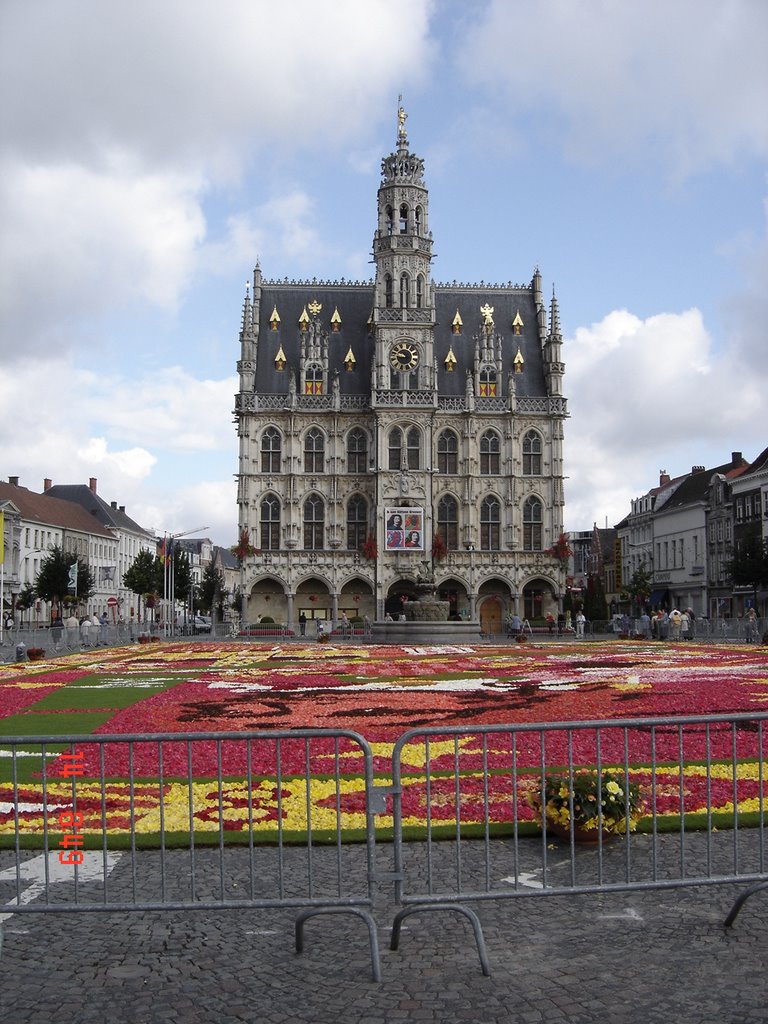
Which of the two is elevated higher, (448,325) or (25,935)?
(448,325)

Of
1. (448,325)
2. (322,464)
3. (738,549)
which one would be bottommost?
(738,549)

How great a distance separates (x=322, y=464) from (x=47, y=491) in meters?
54.1

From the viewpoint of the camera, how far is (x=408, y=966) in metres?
6.74

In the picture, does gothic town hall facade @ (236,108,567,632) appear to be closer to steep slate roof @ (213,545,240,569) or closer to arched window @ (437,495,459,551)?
arched window @ (437,495,459,551)

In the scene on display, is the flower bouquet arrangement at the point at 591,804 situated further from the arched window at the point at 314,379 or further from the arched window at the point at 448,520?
the arched window at the point at 314,379

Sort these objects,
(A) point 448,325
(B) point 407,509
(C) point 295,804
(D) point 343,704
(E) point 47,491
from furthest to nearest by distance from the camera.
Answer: (E) point 47,491 → (A) point 448,325 → (B) point 407,509 → (D) point 343,704 → (C) point 295,804

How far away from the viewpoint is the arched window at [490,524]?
241 ft

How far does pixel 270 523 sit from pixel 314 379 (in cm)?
1107

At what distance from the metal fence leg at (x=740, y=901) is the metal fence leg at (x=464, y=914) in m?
1.87

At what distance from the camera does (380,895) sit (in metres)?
8.16

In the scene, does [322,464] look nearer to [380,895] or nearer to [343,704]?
[343,704]

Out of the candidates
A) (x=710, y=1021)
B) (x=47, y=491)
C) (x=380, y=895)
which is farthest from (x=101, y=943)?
(x=47, y=491)

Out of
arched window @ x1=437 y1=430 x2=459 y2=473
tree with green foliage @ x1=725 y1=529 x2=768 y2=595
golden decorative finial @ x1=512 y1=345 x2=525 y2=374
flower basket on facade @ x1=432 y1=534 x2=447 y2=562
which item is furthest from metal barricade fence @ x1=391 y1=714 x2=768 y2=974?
golden decorative finial @ x1=512 y1=345 x2=525 y2=374

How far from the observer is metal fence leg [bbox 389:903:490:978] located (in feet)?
A: 21.5
